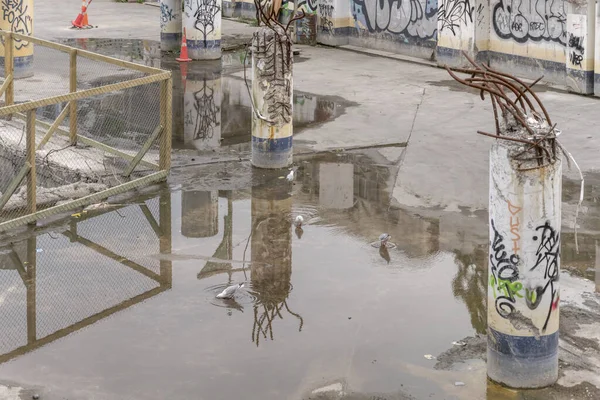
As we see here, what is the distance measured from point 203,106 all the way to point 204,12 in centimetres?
453

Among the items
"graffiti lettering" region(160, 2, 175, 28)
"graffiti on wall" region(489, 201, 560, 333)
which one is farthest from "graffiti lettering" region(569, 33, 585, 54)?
"graffiti on wall" region(489, 201, 560, 333)

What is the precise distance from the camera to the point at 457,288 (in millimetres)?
9344

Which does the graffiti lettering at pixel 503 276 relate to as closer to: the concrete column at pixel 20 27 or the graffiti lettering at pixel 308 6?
the concrete column at pixel 20 27

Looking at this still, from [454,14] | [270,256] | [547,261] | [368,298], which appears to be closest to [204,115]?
[454,14]

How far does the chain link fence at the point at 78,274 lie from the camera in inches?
340

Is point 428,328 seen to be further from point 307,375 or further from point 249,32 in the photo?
point 249,32

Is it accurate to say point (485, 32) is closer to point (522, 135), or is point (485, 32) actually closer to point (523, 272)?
point (522, 135)

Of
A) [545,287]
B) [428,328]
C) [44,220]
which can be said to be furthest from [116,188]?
[545,287]

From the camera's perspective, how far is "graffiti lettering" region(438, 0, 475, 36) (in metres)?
19.2

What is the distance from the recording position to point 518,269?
7.18 meters

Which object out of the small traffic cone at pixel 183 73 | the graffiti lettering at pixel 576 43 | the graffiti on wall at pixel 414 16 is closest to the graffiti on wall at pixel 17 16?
the small traffic cone at pixel 183 73

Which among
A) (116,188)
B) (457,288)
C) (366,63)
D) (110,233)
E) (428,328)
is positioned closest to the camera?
(428,328)

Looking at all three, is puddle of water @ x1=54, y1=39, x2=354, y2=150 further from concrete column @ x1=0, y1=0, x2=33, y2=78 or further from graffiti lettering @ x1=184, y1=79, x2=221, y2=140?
concrete column @ x1=0, y1=0, x2=33, y2=78

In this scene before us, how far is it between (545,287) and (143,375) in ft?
9.96
